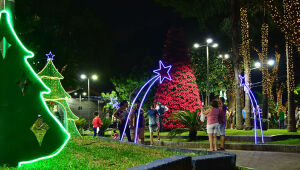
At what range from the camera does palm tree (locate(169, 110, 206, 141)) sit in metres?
16.5

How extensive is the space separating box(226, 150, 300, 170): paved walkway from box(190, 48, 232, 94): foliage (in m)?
26.4

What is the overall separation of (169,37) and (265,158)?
42.9ft

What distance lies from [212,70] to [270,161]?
93.7ft

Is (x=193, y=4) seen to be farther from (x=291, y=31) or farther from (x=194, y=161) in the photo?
(x=194, y=161)

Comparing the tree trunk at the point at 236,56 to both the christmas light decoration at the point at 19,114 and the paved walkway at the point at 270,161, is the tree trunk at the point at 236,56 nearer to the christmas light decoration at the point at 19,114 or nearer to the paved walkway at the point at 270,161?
the paved walkway at the point at 270,161

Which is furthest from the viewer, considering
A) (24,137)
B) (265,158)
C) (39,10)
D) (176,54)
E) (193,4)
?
(193,4)

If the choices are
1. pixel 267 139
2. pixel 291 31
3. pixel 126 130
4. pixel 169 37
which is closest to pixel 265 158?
pixel 267 139

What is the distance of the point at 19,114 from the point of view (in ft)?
22.0

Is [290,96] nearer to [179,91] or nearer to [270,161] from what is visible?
[179,91]

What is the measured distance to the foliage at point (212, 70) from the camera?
1492 inches

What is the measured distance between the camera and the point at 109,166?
6668mm

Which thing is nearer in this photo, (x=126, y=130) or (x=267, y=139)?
(x=126, y=130)

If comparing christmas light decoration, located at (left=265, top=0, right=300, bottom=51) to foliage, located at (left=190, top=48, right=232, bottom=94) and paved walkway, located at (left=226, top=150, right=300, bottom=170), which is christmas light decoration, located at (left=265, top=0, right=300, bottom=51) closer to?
paved walkway, located at (left=226, top=150, right=300, bottom=170)

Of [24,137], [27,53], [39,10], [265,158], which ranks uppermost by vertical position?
[39,10]
